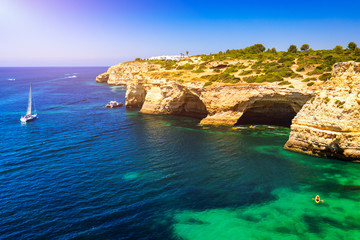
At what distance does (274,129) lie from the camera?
47.4 metres

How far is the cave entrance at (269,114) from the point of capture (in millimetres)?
52284

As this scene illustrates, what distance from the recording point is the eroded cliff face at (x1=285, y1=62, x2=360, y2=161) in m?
30.4

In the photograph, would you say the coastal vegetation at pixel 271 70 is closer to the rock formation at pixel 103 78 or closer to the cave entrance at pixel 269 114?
the cave entrance at pixel 269 114

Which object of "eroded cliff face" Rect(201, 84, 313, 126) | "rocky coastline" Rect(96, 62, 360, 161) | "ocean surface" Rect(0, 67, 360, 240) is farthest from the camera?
"eroded cliff face" Rect(201, 84, 313, 126)

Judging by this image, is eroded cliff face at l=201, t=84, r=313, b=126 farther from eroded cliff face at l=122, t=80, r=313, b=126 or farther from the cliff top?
the cliff top

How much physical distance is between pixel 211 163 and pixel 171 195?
31.8 feet

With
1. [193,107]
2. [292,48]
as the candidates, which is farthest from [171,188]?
[292,48]

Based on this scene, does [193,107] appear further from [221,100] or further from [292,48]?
[292,48]

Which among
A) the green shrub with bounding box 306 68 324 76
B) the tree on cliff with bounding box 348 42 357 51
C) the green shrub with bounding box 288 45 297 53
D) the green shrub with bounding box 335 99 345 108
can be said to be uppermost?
the green shrub with bounding box 288 45 297 53

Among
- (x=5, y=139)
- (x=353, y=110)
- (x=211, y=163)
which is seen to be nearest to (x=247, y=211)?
(x=211, y=163)

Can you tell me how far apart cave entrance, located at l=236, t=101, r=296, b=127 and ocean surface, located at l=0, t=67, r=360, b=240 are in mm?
7165

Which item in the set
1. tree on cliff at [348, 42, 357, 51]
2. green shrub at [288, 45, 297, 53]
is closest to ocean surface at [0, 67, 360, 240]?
tree on cliff at [348, 42, 357, 51]

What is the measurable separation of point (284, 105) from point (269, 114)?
380cm

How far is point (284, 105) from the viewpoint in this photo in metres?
52.9
